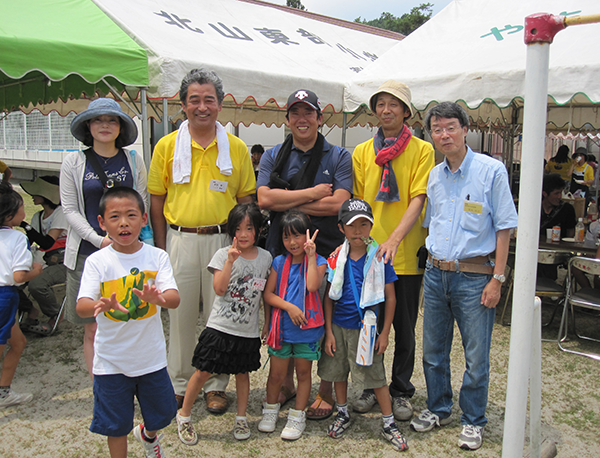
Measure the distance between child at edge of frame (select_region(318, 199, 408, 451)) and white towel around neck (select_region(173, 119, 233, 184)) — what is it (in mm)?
827

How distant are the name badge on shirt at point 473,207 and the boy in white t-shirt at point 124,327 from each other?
5.31 feet

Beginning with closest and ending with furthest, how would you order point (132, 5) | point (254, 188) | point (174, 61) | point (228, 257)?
1. point (228, 257)
2. point (254, 188)
3. point (174, 61)
4. point (132, 5)

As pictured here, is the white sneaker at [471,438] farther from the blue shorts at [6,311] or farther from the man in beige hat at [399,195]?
the blue shorts at [6,311]

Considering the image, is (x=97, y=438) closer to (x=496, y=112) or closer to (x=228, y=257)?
(x=228, y=257)

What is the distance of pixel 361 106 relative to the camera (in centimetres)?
583

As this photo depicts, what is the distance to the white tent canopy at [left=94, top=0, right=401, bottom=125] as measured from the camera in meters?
4.46

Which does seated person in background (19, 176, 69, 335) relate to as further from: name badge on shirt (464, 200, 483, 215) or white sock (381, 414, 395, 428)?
name badge on shirt (464, 200, 483, 215)

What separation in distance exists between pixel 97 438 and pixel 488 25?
18.8 feet

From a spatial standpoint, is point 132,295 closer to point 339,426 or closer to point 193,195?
point 193,195

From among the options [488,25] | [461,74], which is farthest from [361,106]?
[488,25]

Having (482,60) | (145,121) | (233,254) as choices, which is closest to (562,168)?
(482,60)

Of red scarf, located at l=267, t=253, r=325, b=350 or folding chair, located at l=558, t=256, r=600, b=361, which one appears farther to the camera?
folding chair, located at l=558, t=256, r=600, b=361

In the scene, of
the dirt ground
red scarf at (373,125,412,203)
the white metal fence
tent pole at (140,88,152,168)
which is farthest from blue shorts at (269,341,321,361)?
the white metal fence

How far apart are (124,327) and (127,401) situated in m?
0.35
